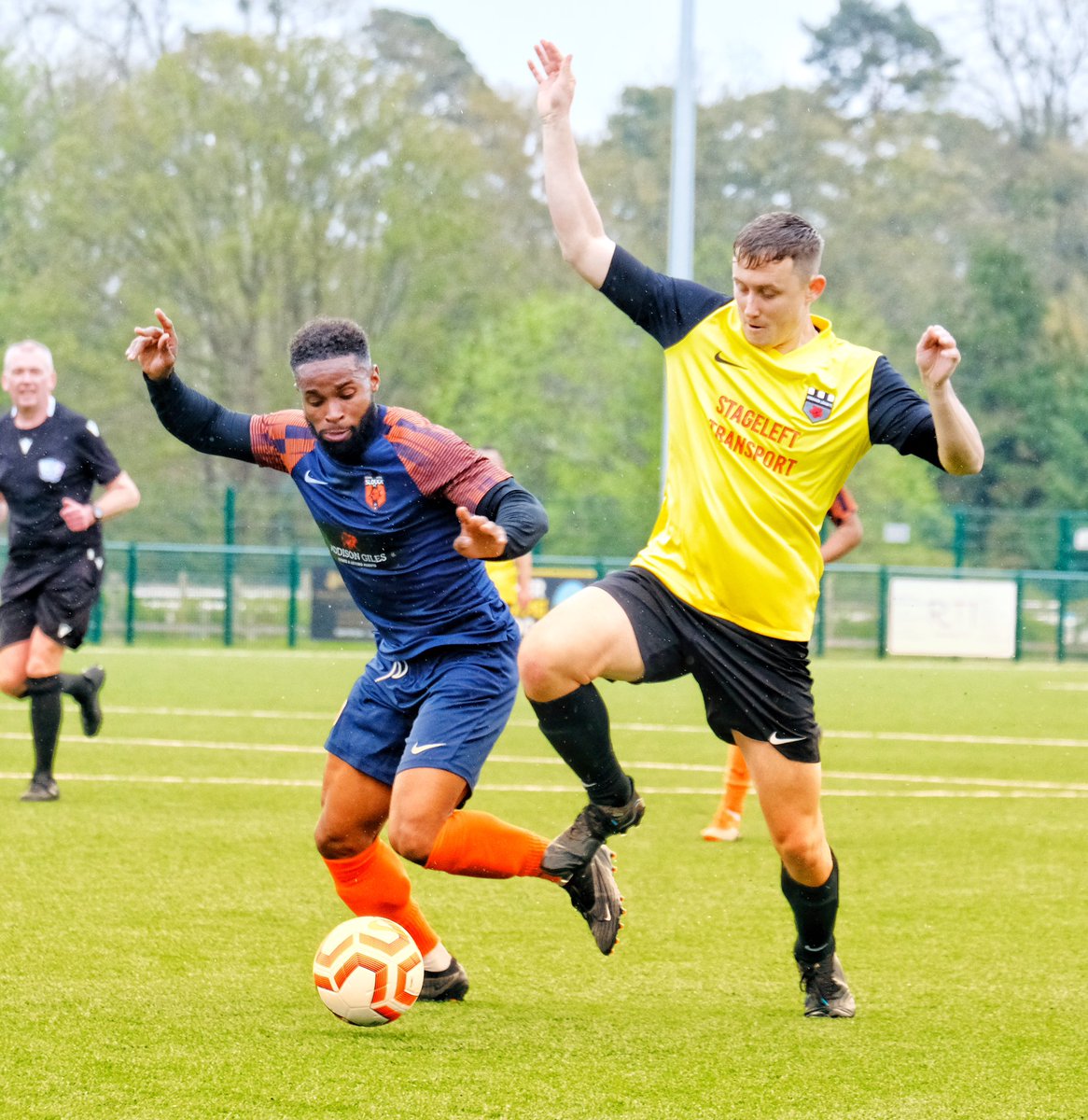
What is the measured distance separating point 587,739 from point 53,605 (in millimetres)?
4713

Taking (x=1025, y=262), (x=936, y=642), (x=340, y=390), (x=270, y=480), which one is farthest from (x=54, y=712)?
(x=1025, y=262)

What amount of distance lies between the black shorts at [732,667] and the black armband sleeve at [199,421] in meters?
1.13

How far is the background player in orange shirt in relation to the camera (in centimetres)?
798

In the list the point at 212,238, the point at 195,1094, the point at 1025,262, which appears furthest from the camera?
the point at 1025,262

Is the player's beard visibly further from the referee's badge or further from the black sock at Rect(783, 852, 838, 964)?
the referee's badge

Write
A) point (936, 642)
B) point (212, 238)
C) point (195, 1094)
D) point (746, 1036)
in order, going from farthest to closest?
point (212, 238) < point (936, 642) < point (746, 1036) < point (195, 1094)

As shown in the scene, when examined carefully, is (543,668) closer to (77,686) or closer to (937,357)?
(937,357)

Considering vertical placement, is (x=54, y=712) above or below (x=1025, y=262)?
below

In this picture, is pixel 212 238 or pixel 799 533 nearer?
pixel 799 533

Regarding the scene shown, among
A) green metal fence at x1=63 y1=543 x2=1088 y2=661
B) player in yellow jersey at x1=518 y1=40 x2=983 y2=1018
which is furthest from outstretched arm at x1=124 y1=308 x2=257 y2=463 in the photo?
green metal fence at x1=63 y1=543 x2=1088 y2=661

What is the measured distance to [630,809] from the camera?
4.84 metres

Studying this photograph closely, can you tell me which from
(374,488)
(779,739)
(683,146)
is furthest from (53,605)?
(683,146)

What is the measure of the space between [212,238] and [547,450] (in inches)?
302

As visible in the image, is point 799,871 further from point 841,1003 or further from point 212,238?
point 212,238
